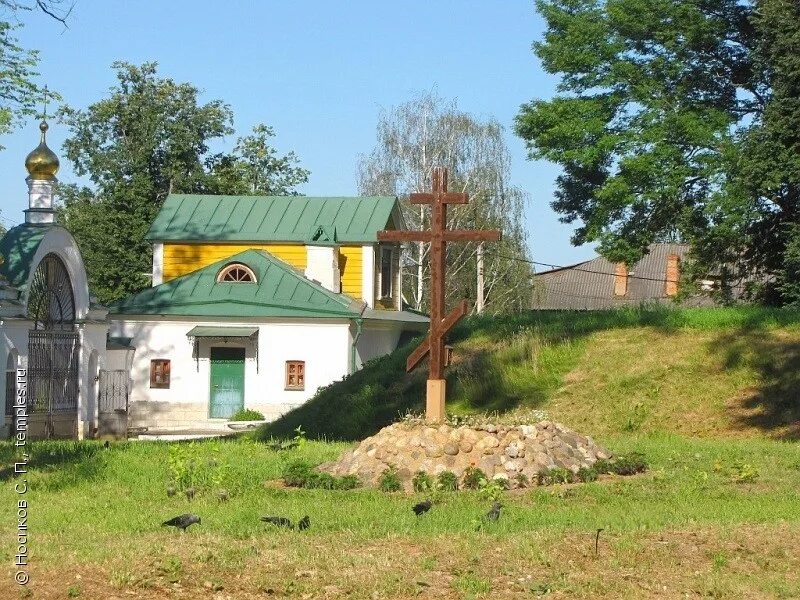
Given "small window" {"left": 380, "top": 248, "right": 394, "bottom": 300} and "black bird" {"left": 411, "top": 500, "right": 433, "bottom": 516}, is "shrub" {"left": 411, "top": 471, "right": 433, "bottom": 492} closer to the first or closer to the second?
"black bird" {"left": 411, "top": 500, "right": 433, "bottom": 516}

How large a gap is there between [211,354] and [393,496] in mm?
27630

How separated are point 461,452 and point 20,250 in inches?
712

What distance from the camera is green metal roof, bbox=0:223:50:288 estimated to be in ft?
91.7

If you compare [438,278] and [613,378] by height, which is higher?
[438,278]

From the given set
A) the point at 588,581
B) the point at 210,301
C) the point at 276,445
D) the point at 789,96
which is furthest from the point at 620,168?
the point at 588,581

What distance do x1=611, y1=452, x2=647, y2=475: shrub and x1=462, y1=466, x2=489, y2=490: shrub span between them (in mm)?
1740

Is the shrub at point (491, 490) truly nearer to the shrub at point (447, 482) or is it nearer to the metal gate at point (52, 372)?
the shrub at point (447, 482)

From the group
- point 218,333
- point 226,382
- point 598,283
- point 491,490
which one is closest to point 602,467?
point 491,490

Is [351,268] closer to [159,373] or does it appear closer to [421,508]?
[159,373]

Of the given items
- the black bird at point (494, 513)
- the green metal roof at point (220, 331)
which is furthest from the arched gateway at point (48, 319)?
the black bird at point (494, 513)

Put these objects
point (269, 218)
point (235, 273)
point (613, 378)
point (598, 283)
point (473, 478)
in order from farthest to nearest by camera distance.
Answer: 1. point (598, 283)
2. point (269, 218)
3. point (235, 273)
4. point (613, 378)
5. point (473, 478)

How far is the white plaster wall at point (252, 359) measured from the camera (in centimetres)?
3850

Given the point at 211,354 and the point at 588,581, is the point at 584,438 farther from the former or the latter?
the point at 211,354

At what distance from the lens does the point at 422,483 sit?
12.8 metres
